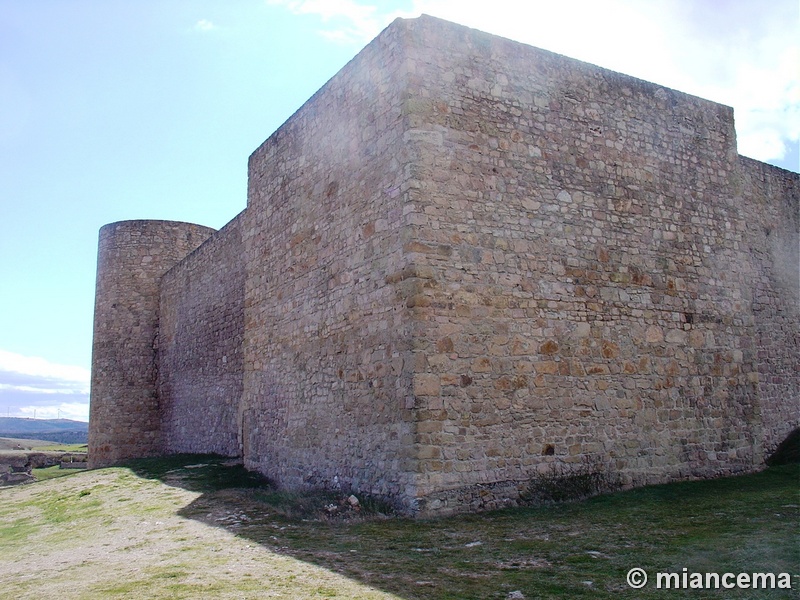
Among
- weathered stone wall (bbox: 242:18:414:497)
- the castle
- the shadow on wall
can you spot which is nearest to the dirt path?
the shadow on wall

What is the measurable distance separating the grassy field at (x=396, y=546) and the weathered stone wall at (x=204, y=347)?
560 centimetres

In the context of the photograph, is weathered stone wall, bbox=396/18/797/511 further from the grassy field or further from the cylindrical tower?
the cylindrical tower

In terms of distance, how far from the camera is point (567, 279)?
8.94 meters

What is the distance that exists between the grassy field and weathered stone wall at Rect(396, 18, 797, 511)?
28.5 inches

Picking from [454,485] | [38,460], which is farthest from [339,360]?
[38,460]

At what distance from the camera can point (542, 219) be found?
8.91m

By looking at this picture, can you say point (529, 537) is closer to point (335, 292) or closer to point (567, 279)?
point (567, 279)

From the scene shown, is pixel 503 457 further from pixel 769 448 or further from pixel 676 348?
pixel 769 448

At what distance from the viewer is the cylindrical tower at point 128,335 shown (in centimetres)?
1970

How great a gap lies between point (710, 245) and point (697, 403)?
243 centimetres

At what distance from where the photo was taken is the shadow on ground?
197 inches

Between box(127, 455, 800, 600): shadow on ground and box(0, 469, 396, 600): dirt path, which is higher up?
box(127, 455, 800, 600): shadow on ground

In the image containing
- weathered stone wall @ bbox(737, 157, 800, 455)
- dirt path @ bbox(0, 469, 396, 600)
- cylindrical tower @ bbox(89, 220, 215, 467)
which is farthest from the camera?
cylindrical tower @ bbox(89, 220, 215, 467)

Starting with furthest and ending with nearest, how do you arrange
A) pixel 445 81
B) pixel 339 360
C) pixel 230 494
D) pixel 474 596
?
pixel 230 494 < pixel 339 360 < pixel 445 81 < pixel 474 596
